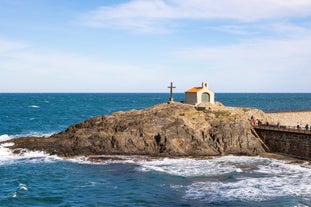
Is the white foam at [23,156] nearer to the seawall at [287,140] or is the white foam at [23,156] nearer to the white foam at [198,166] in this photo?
the white foam at [198,166]

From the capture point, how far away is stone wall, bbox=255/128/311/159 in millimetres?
52062

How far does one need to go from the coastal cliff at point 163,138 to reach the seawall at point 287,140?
1175mm

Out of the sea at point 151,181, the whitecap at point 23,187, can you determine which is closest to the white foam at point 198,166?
the sea at point 151,181

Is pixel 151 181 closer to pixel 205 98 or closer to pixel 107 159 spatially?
pixel 107 159

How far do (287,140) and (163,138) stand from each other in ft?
54.1

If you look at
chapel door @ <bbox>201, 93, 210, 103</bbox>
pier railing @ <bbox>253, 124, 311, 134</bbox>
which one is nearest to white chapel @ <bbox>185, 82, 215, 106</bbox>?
chapel door @ <bbox>201, 93, 210, 103</bbox>

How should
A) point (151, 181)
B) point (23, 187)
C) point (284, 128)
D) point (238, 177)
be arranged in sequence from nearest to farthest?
1. point (23, 187)
2. point (151, 181)
3. point (238, 177)
4. point (284, 128)

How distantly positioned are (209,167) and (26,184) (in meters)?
20.3

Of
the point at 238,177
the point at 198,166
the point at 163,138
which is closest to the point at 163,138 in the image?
the point at 163,138

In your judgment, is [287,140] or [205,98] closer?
[287,140]

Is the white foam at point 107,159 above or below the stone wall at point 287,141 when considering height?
below

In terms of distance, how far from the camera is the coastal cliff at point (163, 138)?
54.7 meters

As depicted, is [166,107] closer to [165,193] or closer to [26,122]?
[165,193]

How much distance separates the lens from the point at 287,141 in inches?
2158
